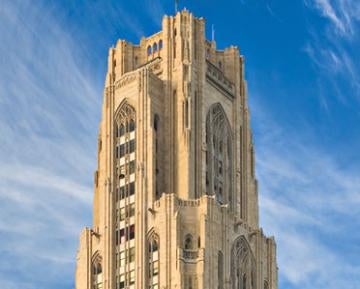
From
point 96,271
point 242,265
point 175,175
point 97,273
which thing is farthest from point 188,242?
point 96,271

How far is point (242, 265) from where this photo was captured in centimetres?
16775

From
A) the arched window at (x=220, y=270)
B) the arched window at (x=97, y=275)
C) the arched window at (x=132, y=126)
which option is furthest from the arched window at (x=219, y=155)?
the arched window at (x=97, y=275)

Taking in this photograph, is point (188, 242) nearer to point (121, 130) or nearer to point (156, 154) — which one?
point (156, 154)

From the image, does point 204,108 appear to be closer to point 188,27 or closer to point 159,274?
point 188,27

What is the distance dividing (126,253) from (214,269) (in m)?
10.7

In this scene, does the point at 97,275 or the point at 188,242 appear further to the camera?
the point at 97,275

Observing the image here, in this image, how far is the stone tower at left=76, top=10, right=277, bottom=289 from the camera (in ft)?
533

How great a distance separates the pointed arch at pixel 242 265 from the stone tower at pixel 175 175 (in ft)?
0.37

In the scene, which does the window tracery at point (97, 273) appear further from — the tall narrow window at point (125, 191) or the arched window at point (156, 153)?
the arched window at point (156, 153)

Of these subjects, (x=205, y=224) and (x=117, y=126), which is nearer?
(x=205, y=224)

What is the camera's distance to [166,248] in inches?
6348

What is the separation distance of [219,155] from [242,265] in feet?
46.4

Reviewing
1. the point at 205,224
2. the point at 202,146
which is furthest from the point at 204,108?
the point at 205,224

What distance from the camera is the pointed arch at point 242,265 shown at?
166m
